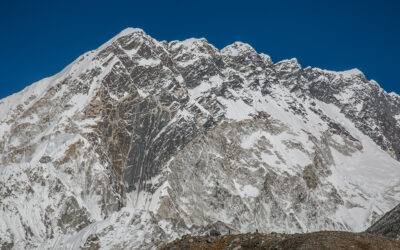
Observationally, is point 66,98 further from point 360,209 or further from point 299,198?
point 360,209

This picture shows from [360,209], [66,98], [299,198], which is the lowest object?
[360,209]

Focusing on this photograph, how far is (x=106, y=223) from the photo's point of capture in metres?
91.5

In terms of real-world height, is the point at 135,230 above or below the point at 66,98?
below

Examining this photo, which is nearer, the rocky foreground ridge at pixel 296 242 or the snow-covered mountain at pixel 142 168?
the rocky foreground ridge at pixel 296 242

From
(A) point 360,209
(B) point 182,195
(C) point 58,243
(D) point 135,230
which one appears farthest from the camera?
(A) point 360,209

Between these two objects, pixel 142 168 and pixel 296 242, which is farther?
pixel 142 168

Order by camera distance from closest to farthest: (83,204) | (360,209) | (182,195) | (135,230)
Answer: (135,230)
(83,204)
(182,195)
(360,209)

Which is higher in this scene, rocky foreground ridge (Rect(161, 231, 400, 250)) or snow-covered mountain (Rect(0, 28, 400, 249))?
snow-covered mountain (Rect(0, 28, 400, 249))

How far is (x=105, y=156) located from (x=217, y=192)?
49.9 metres

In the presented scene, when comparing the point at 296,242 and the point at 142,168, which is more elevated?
the point at 142,168

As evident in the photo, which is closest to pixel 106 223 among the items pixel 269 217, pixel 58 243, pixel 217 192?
pixel 58 243

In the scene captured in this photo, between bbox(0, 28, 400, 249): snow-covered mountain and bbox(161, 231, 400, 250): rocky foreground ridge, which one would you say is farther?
bbox(0, 28, 400, 249): snow-covered mountain

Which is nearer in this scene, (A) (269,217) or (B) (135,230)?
(B) (135,230)

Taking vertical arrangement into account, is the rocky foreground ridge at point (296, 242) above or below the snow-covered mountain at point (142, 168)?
below
